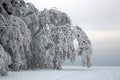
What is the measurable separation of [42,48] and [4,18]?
12.9 feet

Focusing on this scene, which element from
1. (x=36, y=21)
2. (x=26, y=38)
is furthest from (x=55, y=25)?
(x=26, y=38)

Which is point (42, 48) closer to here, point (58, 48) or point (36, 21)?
point (58, 48)

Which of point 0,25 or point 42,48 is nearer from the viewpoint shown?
point 0,25

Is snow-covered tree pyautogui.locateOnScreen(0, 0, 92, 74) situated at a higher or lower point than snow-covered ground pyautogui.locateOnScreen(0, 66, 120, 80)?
higher

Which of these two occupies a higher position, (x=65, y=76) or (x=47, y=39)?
(x=47, y=39)

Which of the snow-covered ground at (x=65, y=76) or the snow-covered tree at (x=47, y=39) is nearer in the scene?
the snow-covered ground at (x=65, y=76)

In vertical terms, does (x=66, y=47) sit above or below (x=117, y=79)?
above

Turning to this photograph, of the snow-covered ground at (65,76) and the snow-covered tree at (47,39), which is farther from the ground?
the snow-covered tree at (47,39)

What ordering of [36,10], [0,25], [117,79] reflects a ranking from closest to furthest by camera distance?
[117,79], [0,25], [36,10]

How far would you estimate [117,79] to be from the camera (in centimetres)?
1134

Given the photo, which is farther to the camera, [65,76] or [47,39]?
[47,39]

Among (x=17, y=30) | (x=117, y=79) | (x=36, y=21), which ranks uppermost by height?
(x=36, y=21)

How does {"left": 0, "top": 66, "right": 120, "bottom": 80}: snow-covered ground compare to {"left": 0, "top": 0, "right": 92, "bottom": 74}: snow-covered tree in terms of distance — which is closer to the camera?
{"left": 0, "top": 66, "right": 120, "bottom": 80}: snow-covered ground

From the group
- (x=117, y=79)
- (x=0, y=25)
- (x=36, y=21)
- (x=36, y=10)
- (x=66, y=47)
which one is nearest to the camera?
(x=117, y=79)
